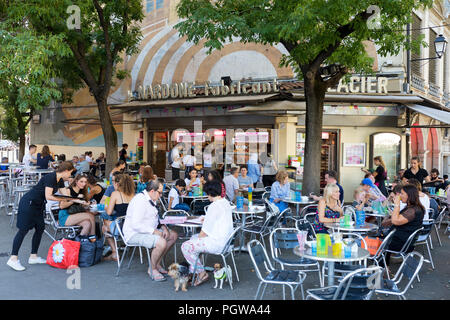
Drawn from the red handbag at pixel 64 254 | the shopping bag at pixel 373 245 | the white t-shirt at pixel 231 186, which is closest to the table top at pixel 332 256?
the shopping bag at pixel 373 245

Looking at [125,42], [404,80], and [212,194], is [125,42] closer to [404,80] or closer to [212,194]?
[404,80]

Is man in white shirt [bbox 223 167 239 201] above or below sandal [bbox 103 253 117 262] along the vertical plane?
above

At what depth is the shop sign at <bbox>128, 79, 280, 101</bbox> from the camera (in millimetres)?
15031

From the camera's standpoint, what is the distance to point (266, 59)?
16.4 meters

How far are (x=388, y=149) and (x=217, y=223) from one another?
34.7ft

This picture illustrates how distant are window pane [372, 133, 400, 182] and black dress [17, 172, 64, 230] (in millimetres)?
10951

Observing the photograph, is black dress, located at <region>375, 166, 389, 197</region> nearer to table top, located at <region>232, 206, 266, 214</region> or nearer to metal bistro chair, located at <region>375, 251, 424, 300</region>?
table top, located at <region>232, 206, 266, 214</region>

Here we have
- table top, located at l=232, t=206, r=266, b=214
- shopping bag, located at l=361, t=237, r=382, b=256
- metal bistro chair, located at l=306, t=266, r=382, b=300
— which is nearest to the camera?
metal bistro chair, located at l=306, t=266, r=382, b=300

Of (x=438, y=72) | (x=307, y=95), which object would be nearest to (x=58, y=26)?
(x=307, y=95)

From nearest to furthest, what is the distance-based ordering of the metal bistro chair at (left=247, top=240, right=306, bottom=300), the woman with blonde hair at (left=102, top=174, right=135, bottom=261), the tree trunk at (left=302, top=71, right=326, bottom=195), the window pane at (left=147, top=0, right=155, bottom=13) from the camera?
the metal bistro chair at (left=247, top=240, right=306, bottom=300), the woman with blonde hair at (left=102, top=174, right=135, bottom=261), the tree trunk at (left=302, top=71, right=326, bottom=195), the window pane at (left=147, top=0, right=155, bottom=13)

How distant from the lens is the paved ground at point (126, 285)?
18.1 feet

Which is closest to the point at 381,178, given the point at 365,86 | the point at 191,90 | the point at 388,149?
the point at 388,149

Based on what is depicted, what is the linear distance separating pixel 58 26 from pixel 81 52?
161 centimetres

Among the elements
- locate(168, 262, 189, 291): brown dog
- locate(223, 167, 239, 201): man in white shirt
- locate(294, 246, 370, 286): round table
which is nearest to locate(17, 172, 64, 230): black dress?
locate(168, 262, 189, 291): brown dog
